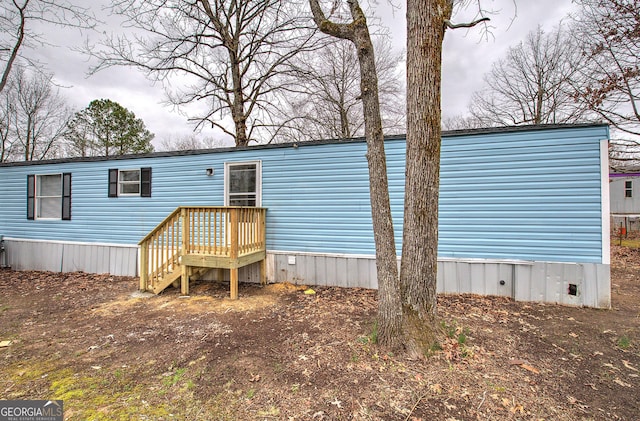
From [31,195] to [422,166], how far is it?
11160 millimetres

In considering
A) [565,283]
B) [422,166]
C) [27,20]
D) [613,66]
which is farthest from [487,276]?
[27,20]

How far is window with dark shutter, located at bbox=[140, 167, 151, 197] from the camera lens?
7188 millimetres

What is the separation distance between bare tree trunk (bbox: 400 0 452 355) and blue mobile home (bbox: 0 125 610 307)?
8.15 feet

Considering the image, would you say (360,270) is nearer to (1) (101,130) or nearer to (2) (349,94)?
(2) (349,94)

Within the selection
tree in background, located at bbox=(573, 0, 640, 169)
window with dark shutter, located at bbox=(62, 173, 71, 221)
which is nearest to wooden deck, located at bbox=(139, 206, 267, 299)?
window with dark shutter, located at bbox=(62, 173, 71, 221)

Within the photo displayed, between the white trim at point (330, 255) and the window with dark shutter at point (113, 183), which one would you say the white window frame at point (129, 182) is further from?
the white trim at point (330, 255)

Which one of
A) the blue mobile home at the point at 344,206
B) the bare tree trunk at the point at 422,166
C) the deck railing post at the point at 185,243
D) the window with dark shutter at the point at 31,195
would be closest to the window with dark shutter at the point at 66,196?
the blue mobile home at the point at 344,206

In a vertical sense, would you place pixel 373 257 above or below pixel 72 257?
above

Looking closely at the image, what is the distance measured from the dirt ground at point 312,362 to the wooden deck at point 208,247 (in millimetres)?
750

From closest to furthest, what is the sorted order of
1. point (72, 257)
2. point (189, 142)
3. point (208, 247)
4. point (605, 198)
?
point (605, 198), point (208, 247), point (72, 257), point (189, 142)

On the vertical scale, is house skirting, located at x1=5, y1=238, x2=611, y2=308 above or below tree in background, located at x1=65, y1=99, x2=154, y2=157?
below

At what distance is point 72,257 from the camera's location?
7.87 metres

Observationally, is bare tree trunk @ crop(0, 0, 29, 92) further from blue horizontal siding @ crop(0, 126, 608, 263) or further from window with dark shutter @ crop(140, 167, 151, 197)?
window with dark shutter @ crop(140, 167, 151, 197)

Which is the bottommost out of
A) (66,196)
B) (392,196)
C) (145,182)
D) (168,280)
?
(168,280)
